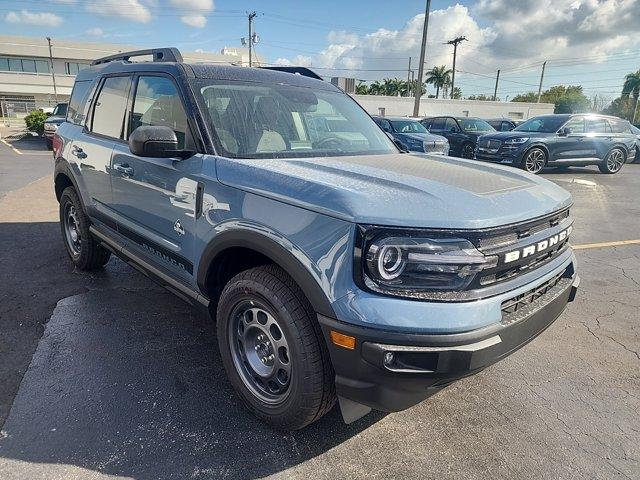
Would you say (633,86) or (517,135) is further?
(633,86)

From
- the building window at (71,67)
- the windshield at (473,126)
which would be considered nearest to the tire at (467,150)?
the windshield at (473,126)

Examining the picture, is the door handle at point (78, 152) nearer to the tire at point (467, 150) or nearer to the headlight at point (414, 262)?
the headlight at point (414, 262)

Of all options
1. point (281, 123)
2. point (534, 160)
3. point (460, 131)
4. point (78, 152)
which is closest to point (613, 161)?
point (534, 160)

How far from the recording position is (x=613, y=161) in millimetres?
14430

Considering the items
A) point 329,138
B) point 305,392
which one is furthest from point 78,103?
point 305,392

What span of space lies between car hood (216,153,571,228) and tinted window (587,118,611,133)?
13315 mm

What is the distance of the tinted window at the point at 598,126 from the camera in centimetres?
1373

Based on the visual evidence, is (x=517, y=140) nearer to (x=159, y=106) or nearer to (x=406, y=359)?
(x=159, y=106)

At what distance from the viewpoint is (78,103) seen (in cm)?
450

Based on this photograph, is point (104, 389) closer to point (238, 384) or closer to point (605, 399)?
point (238, 384)

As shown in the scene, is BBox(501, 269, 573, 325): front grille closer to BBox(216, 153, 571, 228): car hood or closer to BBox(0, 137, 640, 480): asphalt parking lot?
BBox(216, 153, 571, 228): car hood

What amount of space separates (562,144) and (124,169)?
13294 mm

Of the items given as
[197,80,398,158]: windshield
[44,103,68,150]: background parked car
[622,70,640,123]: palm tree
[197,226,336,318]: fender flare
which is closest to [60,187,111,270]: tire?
[197,80,398,158]: windshield

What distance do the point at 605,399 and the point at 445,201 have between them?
1892mm
